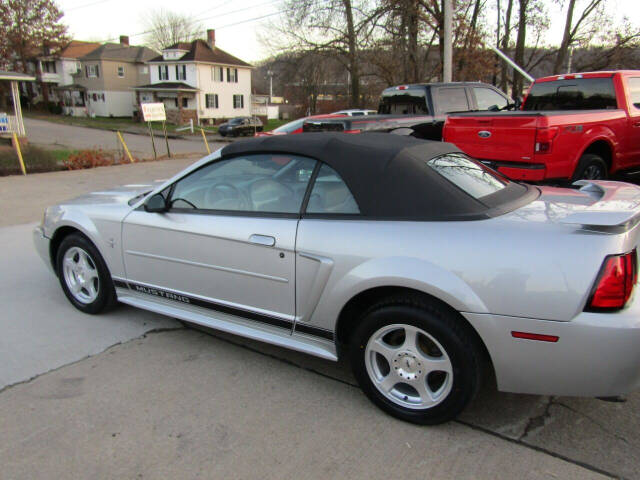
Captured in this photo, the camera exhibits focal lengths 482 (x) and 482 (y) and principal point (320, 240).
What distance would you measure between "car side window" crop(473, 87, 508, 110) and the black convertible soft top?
7.95 m

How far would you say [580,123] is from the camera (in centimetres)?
609

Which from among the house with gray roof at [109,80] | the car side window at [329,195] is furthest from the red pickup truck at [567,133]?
the house with gray roof at [109,80]

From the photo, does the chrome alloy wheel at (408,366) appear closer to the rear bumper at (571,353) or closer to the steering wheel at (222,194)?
the rear bumper at (571,353)

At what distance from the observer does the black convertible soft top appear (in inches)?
101

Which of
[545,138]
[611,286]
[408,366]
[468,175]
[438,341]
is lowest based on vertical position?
[408,366]

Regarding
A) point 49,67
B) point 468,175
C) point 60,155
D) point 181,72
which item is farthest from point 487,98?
point 49,67

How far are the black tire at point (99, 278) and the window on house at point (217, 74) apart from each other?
4875 centimetres

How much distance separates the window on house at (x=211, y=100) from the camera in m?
48.9

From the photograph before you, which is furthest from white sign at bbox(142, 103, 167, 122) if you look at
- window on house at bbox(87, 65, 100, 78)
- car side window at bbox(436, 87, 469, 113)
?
window on house at bbox(87, 65, 100, 78)

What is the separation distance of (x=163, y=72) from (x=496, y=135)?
5063cm

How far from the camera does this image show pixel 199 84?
47.8m

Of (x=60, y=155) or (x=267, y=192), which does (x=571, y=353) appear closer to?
(x=267, y=192)

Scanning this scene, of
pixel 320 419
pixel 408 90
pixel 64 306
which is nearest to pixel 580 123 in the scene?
pixel 408 90

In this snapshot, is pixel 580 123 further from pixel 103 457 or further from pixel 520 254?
pixel 103 457
